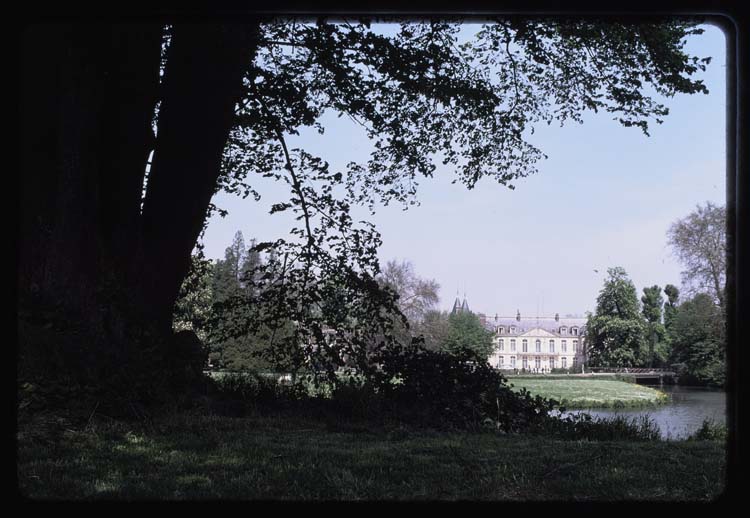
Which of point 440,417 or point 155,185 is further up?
point 155,185

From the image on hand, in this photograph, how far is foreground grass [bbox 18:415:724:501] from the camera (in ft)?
14.6

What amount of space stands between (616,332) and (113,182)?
19259 mm

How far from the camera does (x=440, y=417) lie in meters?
8.89

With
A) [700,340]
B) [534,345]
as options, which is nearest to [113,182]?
[534,345]

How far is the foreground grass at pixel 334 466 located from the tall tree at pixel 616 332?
1211 centimetres

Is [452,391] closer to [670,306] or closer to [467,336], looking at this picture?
[467,336]

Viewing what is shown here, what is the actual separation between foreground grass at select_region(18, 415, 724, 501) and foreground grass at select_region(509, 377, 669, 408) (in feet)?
17.3

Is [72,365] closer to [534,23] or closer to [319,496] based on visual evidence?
[319,496]

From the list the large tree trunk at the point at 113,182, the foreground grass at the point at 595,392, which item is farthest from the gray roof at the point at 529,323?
the large tree trunk at the point at 113,182

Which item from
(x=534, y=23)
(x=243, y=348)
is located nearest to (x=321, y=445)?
(x=243, y=348)

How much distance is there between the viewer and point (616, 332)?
2294 cm

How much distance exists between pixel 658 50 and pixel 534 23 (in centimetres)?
183

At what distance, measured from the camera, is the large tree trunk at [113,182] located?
300 inches

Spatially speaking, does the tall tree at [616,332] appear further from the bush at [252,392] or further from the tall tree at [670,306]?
the bush at [252,392]
